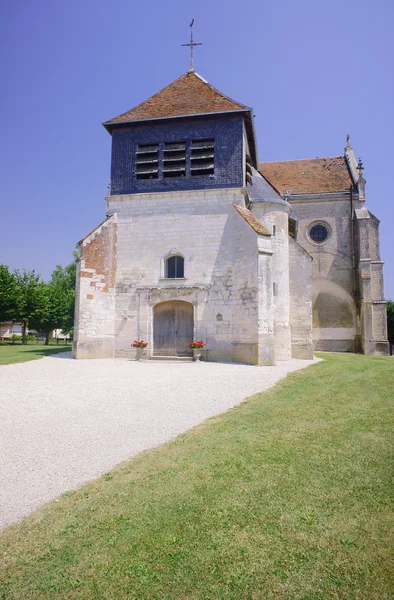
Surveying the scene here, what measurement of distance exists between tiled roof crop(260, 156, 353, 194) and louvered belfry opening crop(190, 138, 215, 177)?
1140 centimetres

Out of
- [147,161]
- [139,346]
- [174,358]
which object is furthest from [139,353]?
[147,161]

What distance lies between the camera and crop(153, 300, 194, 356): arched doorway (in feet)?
54.6

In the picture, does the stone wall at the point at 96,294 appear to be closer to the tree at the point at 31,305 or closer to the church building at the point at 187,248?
the church building at the point at 187,248

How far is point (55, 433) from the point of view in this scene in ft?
18.2

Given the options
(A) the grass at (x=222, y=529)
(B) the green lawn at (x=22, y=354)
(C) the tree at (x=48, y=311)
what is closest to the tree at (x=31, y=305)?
(C) the tree at (x=48, y=311)

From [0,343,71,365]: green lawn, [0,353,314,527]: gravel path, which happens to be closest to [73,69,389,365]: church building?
[0,343,71,365]: green lawn

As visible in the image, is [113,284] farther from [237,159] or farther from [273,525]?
[273,525]

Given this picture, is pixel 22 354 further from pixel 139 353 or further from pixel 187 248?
pixel 187 248

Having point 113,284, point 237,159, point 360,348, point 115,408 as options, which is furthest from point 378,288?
point 115,408

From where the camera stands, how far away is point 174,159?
17.4 metres

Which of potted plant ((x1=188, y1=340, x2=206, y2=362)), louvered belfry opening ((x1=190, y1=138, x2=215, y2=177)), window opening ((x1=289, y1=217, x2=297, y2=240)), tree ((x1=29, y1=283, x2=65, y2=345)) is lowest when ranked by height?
potted plant ((x1=188, y1=340, x2=206, y2=362))

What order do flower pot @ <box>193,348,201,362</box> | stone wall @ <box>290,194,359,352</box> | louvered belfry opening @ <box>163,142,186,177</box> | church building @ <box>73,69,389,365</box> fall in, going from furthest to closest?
stone wall @ <box>290,194,359,352</box>, louvered belfry opening @ <box>163,142,186,177</box>, church building @ <box>73,69,389,365</box>, flower pot @ <box>193,348,201,362</box>

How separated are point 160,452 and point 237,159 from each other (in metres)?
14.8

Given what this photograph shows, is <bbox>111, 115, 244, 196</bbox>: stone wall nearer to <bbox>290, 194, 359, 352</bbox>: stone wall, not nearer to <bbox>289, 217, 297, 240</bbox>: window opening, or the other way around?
<bbox>289, 217, 297, 240</bbox>: window opening
